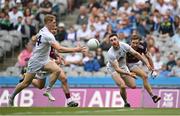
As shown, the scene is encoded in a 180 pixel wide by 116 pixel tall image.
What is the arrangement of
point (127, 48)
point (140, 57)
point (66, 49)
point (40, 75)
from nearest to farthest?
1. point (66, 49)
2. point (40, 75)
3. point (140, 57)
4. point (127, 48)

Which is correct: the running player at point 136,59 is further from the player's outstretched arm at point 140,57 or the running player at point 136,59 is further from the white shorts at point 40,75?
the white shorts at point 40,75

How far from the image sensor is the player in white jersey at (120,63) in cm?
2009

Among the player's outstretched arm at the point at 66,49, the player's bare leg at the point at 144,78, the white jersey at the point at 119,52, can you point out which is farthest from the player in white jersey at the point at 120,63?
the player's outstretched arm at the point at 66,49

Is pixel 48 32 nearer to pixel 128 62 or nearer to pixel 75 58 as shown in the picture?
pixel 128 62

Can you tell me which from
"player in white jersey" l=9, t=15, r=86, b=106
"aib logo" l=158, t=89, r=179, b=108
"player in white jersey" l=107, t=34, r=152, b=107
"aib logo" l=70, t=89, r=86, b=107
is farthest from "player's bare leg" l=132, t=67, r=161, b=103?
"aib logo" l=70, t=89, r=86, b=107

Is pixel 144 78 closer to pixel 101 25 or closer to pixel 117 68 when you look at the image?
pixel 117 68

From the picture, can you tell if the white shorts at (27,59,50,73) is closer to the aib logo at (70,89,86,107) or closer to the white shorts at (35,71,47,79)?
the white shorts at (35,71,47,79)

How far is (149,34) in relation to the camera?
2631 cm

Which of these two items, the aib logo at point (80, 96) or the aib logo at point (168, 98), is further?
the aib logo at point (80, 96)

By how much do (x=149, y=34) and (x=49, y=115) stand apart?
10823 millimetres

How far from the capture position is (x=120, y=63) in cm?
2069

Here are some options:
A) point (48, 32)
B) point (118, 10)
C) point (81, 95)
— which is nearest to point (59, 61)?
point (48, 32)

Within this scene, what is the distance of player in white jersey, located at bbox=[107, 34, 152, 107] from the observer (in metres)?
20.1

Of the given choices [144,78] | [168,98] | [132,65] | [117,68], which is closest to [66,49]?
[117,68]
